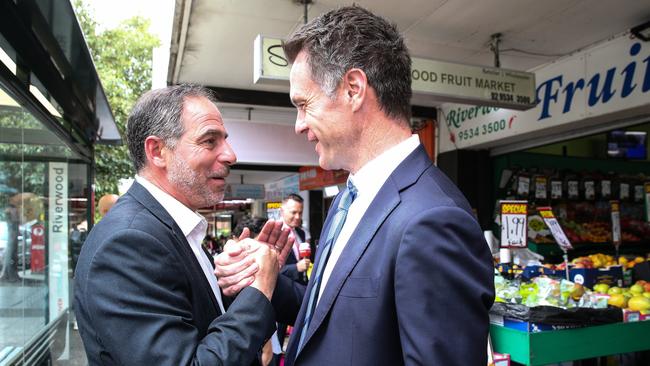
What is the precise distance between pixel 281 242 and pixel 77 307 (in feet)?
2.35

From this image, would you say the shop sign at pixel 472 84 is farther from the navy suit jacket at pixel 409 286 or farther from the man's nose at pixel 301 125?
the navy suit jacket at pixel 409 286

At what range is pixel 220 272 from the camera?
151 cm

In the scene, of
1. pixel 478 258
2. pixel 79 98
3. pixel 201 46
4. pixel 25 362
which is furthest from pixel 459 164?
pixel 478 258

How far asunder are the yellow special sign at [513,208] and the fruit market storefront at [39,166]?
3715 millimetres

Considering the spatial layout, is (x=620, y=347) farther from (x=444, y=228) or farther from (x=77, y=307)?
(x=77, y=307)

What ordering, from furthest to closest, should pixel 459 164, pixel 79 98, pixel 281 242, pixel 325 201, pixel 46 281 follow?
pixel 325 201
pixel 459 164
pixel 79 98
pixel 46 281
pixel 281 242

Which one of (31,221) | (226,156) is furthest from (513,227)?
(31,221)

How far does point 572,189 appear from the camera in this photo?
313 inches

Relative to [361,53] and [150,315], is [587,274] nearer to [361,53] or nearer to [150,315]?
[361,53]

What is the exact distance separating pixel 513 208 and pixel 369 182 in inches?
121

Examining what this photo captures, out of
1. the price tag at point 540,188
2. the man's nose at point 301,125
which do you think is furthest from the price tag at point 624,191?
the man's nose at point 301,125

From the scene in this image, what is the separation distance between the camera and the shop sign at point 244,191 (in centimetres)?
1566

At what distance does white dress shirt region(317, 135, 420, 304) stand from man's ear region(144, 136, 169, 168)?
2.26ft

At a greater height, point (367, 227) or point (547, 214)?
point (367, 227)
